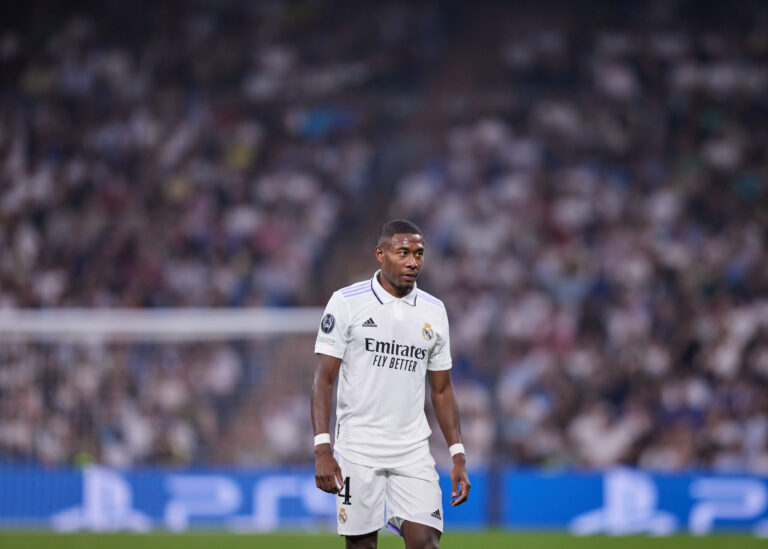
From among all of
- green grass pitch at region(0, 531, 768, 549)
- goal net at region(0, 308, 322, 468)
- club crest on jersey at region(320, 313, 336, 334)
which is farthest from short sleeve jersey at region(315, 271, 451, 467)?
goal net at region(0, 308, 322, 468)

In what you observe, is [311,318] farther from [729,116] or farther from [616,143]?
[729,116]

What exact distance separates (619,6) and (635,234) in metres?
6.40

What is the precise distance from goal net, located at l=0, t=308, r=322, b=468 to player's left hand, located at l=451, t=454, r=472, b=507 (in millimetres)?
7095

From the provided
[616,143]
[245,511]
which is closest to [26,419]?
[245,511]

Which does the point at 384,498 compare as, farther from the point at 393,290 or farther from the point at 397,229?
the point at 397,229

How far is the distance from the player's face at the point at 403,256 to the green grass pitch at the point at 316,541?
4.84 metres

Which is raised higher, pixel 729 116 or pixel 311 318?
pixel 729 116

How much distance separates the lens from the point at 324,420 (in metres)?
5.80

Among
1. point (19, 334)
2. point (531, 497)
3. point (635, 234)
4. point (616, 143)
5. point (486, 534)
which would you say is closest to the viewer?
point (486, 534)

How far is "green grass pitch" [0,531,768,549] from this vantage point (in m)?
10.4

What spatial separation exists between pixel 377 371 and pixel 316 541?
207 inches

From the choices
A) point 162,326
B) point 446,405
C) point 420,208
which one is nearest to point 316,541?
point 162,326

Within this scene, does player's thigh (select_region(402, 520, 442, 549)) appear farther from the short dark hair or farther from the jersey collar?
the short dark hair

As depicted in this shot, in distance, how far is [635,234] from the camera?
17844 mm
